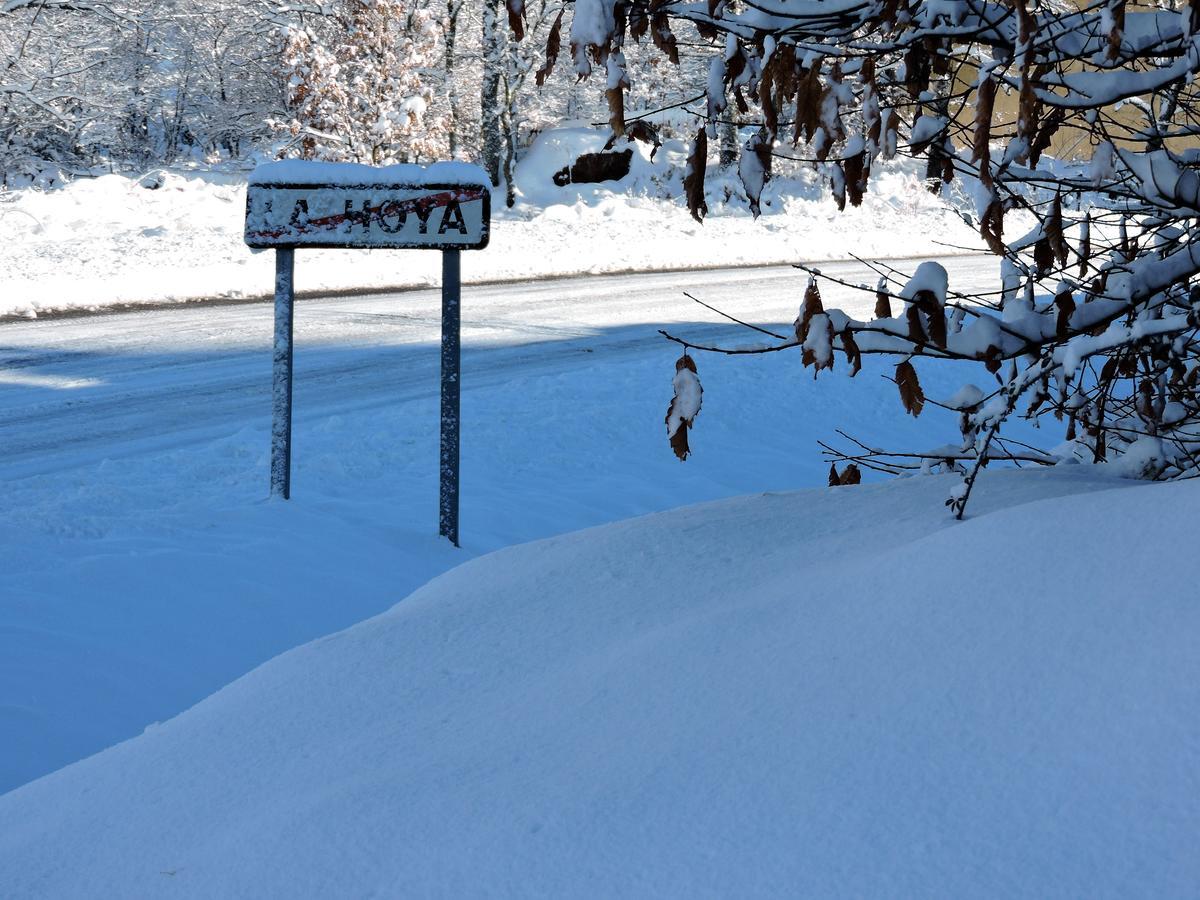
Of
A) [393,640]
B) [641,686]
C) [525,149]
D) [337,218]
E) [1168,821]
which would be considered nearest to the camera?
[1168,821]

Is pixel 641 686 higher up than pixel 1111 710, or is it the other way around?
pixel 1111 710

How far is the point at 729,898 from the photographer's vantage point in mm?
1495

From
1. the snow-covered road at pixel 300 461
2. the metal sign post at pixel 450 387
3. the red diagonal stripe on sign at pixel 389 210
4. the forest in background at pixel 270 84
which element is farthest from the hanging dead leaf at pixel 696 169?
the forest in background at pixel 270 84

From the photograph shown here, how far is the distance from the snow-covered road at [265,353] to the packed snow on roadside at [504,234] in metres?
0.95

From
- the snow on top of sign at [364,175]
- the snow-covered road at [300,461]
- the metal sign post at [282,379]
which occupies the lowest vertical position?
the snow-covered road at [300,461]

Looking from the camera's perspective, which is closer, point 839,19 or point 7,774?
point 839,19

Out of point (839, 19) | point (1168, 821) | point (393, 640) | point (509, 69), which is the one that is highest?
point (509, 69)

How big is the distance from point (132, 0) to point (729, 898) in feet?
83.7

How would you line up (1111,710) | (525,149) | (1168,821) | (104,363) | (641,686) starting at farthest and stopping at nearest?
(525,149), (104,363), (641,686), (1111,710), (1168,821)

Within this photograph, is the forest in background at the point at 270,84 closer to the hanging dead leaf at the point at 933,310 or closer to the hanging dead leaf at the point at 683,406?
the hanging dead leaf at the point at 683,406

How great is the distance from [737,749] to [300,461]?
547 cm

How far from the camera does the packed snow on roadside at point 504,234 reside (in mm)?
13445

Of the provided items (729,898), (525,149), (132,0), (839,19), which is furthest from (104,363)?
(525,149)

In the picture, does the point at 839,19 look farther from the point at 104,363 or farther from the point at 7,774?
the point at 104,363
